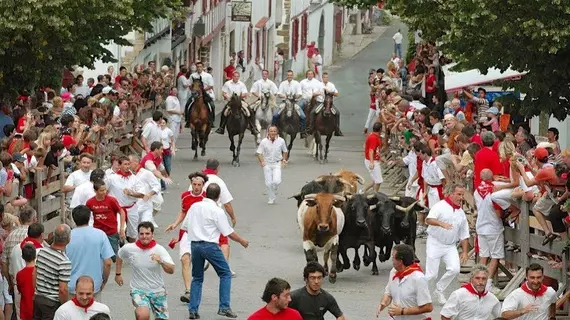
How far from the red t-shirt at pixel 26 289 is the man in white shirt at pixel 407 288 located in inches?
157

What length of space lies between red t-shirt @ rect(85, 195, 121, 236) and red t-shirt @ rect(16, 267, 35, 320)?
13.0 ft

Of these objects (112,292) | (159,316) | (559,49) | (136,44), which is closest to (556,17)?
(559,49)

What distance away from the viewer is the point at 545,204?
74.8ft

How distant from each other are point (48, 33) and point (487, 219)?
12060 millimetres

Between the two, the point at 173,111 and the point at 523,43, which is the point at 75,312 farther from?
the point at 173,111

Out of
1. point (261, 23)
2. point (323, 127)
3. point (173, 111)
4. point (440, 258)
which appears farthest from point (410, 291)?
point (261, 23)

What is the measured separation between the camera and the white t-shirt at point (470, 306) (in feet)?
63.2

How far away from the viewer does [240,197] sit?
35.7 meters

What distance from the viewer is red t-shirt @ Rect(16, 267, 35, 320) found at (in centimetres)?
1992

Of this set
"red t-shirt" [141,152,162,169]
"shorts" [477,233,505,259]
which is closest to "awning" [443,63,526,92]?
"red t-shirt" [141,152,162,169]

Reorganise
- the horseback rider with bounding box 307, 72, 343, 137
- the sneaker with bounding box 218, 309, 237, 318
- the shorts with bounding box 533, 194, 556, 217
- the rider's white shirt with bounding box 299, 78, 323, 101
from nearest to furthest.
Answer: the sneaker with bounding box 218, 309, 237, 318
the shorts with bounding box 533, 194, 556, 217
the horseback rider with bounding box 307, 72, 343, 137
the rider's white shirt with bounding box 299, 78, 323, 101

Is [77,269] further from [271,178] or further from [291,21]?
[291,21]

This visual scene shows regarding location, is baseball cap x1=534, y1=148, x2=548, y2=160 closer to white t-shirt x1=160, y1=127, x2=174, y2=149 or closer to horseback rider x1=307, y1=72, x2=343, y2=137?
white t-shirt x1=160, y1=127, x2=174, y2=149

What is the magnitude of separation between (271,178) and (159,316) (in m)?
13.7
